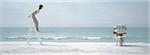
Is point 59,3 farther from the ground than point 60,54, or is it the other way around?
point 59,3

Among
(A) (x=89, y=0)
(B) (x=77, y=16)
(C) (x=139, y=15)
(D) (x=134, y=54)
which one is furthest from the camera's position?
(B) (x=77, y=16)

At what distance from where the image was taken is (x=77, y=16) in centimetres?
398

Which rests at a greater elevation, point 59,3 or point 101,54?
point 59,3

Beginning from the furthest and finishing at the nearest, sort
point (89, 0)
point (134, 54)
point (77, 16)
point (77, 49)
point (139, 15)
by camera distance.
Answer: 1. point (77, 16)
2. point (139, 15)
3. point (89, 0)
4. point (77, 49)
5. point (134, 54)

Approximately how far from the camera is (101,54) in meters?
2.30

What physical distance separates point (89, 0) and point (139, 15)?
0.75 m

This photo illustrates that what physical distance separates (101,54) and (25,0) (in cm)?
168

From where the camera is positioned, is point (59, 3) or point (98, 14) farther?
point (98, 14)

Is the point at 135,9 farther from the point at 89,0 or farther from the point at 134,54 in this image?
the point at 134,54

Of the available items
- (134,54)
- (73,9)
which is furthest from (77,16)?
(134,54)

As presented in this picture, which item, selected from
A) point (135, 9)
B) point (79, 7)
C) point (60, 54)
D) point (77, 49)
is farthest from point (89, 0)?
point (60, 54)

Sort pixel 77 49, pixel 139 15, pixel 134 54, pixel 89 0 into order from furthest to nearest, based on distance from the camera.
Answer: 1. pixel 139 15
2. pixel 89 0
3. pixel 77 49
4. pixel 134 54

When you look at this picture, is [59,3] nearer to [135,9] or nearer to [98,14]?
[98,14]

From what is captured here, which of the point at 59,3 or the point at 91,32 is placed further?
the point at 91,32
